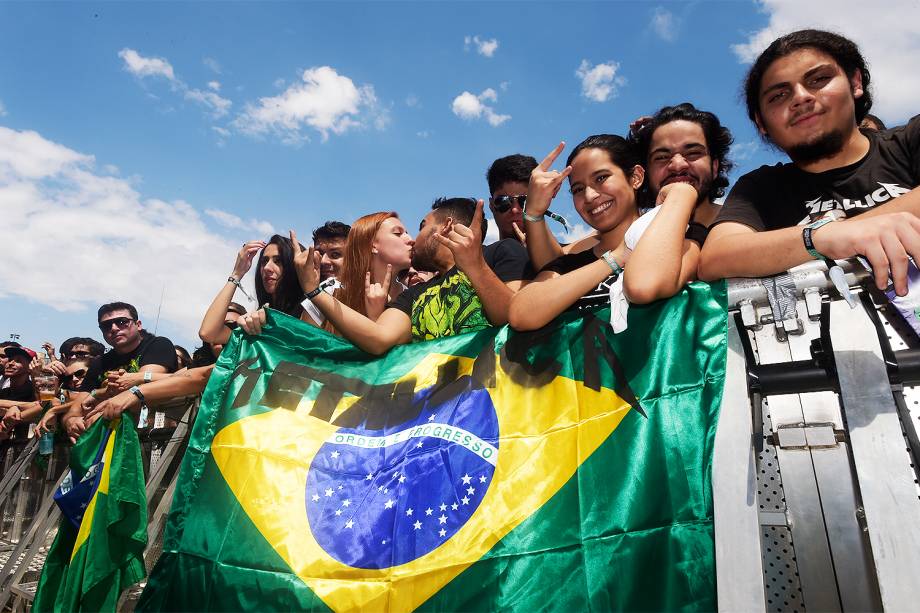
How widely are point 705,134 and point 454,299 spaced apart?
1.69m

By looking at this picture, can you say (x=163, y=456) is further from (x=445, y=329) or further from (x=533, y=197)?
(x=533, y=197)

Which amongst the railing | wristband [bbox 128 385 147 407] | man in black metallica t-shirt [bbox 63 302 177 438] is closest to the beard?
the railing

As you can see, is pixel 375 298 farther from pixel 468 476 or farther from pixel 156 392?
pixel 156 392

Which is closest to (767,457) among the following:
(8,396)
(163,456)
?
(163,456)

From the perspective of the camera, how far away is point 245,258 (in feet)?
15.9

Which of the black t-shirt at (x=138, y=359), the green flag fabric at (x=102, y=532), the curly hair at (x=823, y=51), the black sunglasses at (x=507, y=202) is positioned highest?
the black sunglasses at (x=507, y=202)

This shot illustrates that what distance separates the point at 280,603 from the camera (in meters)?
2.52

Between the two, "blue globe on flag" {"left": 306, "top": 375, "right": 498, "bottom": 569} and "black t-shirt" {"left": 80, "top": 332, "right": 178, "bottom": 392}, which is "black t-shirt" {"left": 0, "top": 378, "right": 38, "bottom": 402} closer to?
"black t-shirt" {"left": 80, "top": 332, "right": 178, "bottom": 392}

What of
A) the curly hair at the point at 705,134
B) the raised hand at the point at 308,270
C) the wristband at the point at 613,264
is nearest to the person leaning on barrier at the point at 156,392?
the raised hand at the point at 308,270

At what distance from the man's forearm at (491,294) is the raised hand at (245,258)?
2601mm

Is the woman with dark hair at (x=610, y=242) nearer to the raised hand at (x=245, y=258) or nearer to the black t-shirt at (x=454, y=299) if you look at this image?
the black t-shirt at (x=454, y=299)

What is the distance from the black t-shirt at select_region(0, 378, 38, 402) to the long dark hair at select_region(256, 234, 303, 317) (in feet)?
22.6

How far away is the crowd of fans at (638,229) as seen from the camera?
2.23 m

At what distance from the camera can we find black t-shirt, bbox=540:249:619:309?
2746mm
